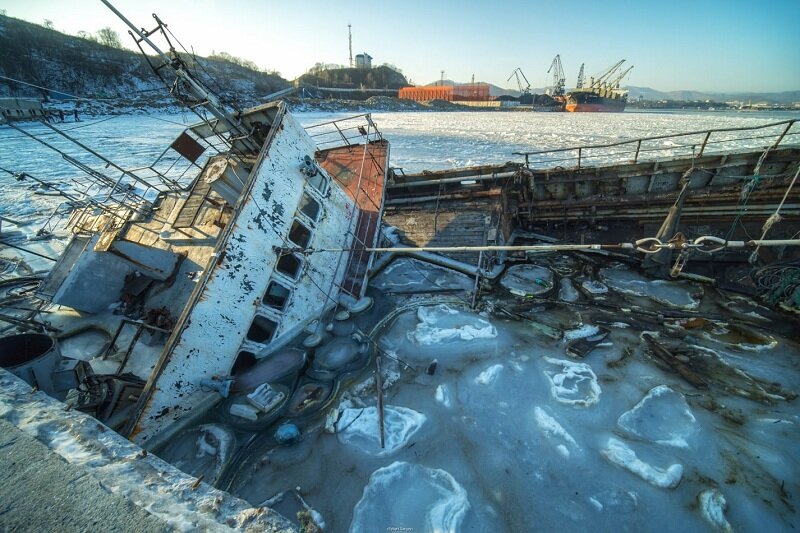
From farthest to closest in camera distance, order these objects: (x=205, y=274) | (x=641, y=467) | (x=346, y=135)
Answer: (x=346, y=135)
(x=205, y=274)
(x=641, y=467)

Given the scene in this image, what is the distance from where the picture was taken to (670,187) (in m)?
9.95

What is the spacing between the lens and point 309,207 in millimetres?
7430

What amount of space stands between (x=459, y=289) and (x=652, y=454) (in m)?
5.19

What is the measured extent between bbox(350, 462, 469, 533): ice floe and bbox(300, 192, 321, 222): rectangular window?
17.5 feet

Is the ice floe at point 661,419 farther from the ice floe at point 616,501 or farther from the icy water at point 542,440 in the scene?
the ice floe at point 616,501

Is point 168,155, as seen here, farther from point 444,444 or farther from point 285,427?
point 444,444

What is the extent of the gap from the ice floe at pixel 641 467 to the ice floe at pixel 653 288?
5.06 metres

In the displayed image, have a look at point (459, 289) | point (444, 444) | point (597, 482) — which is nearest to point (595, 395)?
point (597, 482)

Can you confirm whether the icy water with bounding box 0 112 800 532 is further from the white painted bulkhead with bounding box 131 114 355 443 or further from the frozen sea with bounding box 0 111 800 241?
the frozen sea with bounding box 0 111 800 241

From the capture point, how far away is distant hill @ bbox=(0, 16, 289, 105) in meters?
45.8

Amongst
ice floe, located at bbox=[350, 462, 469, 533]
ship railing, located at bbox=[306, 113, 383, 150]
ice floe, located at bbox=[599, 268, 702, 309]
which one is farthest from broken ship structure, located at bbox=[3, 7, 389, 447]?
ice floe, located at bbox=[599, 268, 702, 309]

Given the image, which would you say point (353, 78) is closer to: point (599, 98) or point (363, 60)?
point (363, 60)

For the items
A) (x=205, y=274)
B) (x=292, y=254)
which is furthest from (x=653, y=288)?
(x=205, y=274)

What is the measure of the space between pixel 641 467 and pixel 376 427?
3938 mm
